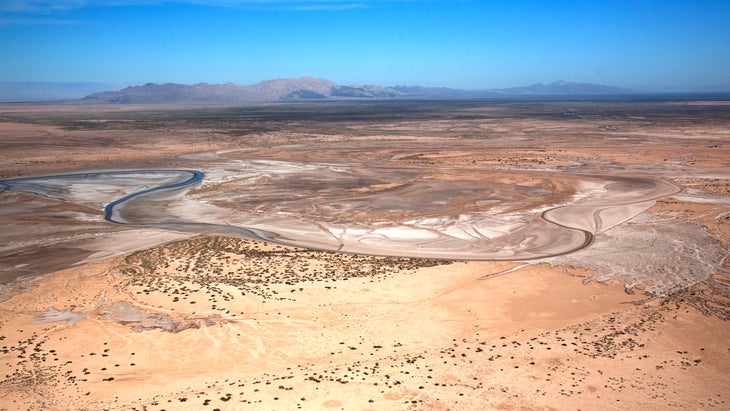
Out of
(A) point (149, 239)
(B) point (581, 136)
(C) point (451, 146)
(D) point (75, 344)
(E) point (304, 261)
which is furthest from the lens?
(B) point (581, 136)

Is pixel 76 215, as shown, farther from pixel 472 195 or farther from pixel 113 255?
pixel 472 195

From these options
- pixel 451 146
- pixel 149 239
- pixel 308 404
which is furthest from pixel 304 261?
pixel 451 146

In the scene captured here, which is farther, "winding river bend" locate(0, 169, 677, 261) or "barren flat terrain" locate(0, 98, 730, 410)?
"winding river bend" locate(0, 169, 677, 261)

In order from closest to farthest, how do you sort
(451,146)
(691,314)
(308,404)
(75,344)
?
(308,404) < (75,344) < (691,314) < (451,146)

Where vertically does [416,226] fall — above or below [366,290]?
above

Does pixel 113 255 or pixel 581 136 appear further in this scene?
pixel 581 136
